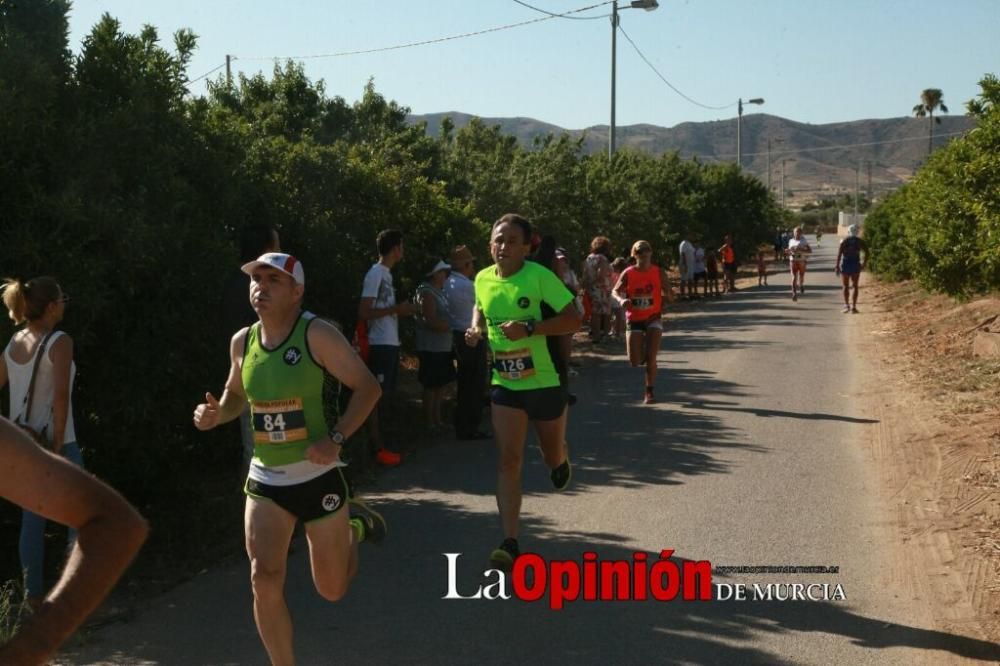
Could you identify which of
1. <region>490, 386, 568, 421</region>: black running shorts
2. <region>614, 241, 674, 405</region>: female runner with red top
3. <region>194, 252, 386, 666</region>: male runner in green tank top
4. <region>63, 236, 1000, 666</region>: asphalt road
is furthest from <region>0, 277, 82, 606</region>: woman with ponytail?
<region>614, 241, 674, 405</region>: female runner with red top

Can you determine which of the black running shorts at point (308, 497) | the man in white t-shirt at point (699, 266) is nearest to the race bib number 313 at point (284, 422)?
the black running shorts at point (308, 497)

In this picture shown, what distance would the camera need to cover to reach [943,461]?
952 cm

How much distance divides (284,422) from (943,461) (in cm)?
655

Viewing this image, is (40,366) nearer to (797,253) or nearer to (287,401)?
(287,401)

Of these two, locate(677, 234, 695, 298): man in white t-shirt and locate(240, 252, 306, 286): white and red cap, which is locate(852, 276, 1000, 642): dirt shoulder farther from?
locate(677, 234, 695, 298): man in white t-shirt

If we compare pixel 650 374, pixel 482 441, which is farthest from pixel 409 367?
pixel 482 441

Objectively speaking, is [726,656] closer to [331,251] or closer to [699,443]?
[699,443]

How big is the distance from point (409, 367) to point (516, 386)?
10.9 meters

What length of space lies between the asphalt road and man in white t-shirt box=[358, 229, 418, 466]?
19.0 inches

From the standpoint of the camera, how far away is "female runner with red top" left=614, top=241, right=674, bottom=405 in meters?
12.6

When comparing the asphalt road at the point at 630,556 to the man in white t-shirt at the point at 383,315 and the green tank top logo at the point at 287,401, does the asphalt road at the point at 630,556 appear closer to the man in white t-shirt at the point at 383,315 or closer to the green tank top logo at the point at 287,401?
the man in white t-shirt at the point at 383,315

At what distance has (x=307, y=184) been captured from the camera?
11.9m

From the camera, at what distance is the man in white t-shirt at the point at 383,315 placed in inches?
384

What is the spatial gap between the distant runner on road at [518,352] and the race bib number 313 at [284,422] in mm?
2012
